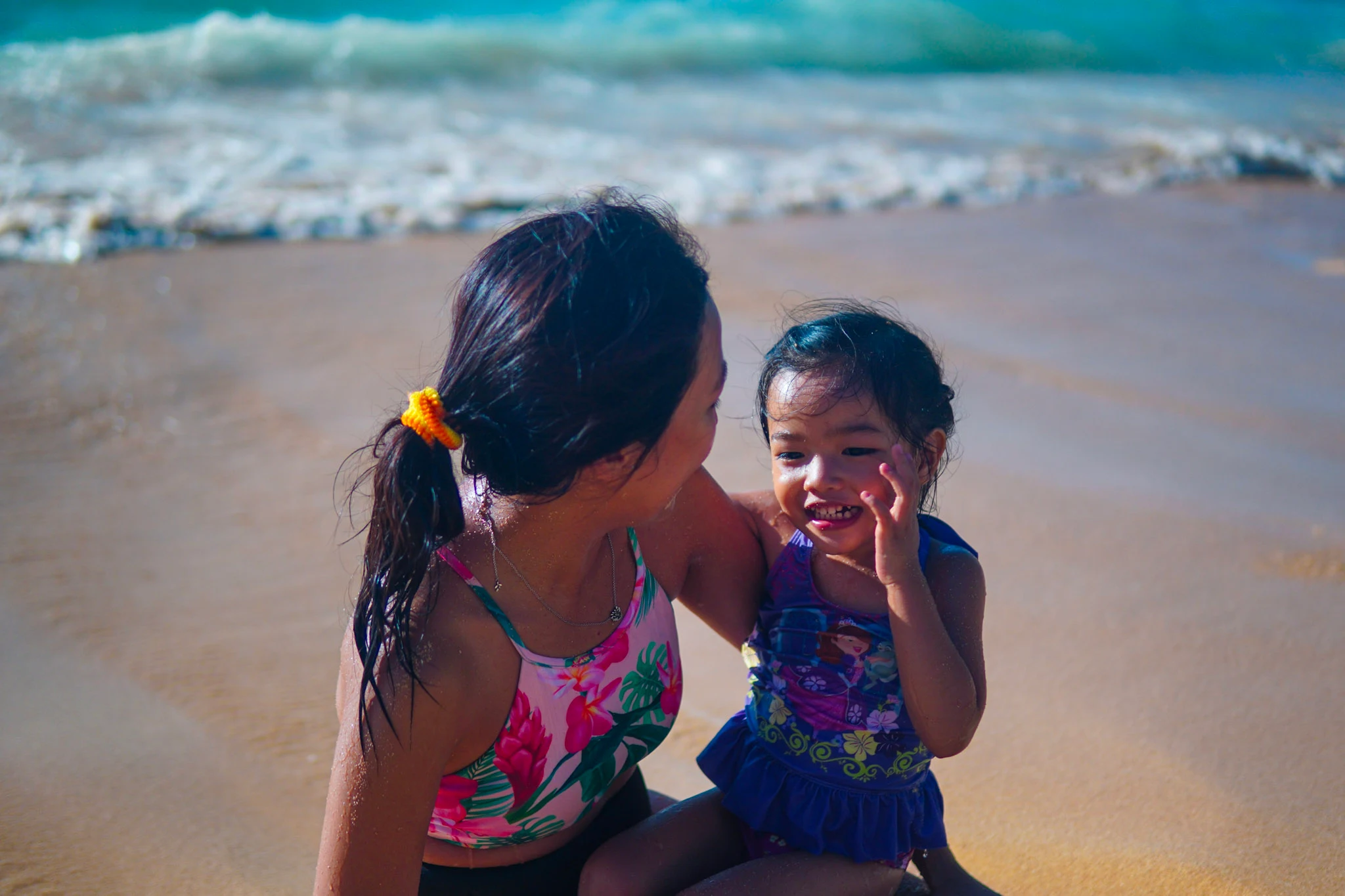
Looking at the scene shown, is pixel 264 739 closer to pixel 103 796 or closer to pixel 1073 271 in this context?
pixel 103 796

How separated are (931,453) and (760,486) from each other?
170 cm

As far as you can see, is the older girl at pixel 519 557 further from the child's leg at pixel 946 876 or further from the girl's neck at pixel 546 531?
the child's leg at pixel 946 876

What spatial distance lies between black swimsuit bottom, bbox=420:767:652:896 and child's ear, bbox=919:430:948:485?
72 cm

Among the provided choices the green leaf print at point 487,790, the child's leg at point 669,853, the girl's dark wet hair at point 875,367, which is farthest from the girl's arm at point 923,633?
the green leaf print at point 487,790

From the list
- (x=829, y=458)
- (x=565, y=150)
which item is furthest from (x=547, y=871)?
(x=565, y=150)

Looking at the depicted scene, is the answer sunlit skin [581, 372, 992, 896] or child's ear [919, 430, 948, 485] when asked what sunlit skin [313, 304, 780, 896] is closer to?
sunlit skin [581, 372, 992, 896]

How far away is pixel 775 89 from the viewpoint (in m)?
14.1

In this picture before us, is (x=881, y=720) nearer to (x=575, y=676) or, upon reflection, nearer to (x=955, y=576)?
(x=955, y=576)

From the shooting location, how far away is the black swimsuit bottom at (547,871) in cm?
168

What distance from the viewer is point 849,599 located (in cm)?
191

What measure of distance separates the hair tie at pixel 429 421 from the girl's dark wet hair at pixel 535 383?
0.01 meters

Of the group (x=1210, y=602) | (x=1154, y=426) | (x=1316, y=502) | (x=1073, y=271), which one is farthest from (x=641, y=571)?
(x=1073, y=271)

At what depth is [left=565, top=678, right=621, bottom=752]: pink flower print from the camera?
160 cm

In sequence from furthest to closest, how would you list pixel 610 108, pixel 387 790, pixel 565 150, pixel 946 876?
pixel 610 108, pixel 565 150, pixel 946 876, pixel 387 790
